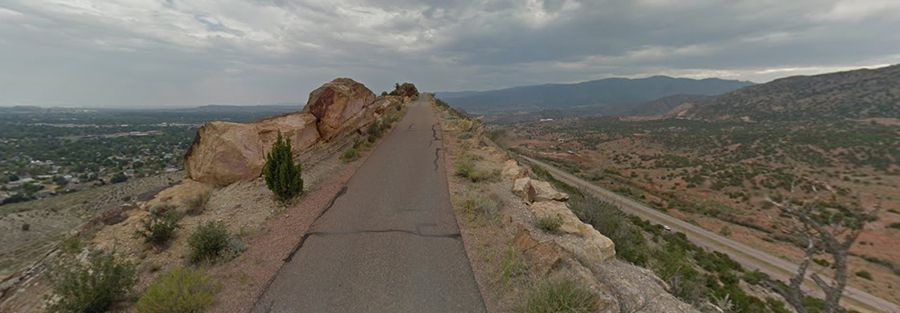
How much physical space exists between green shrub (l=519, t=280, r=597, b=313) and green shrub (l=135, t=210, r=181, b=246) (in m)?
7.11

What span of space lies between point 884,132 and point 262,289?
274 ft

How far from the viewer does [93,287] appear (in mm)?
5379

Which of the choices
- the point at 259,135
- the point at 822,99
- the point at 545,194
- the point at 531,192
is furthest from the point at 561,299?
the point at 822,99

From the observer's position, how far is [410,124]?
28.6 meters

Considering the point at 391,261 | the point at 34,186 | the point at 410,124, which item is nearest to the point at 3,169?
the point at 34,186

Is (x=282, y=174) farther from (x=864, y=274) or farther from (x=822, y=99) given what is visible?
(x=822, y=99)

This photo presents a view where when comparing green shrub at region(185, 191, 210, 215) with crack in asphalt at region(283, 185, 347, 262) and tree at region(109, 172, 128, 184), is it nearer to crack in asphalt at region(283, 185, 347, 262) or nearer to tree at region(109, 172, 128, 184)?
crack in asphalt at region(283, 185, 347, 262)

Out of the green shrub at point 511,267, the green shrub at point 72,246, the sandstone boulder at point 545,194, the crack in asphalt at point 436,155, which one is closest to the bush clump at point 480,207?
the sandstone boulder at point 545,194

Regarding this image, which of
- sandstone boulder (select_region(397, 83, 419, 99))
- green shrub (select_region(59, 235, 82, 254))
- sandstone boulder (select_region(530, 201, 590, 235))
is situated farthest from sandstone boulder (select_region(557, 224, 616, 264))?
sandstone boulder (select_region(397, 83, 419, 99))

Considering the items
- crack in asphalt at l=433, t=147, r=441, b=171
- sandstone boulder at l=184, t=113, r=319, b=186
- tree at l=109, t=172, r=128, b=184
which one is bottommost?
tree at l=109, t=172, r=128, b=184

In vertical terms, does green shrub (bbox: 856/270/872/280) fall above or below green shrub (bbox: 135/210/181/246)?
below

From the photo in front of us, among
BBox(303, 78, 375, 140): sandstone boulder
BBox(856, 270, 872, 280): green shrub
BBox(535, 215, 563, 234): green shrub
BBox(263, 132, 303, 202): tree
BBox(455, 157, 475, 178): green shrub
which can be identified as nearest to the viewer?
BBox(535, 215, 563, 234): green shrub

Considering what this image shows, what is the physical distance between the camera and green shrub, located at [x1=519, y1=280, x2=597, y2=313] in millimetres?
4910

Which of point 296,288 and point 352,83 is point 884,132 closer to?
point 352,83
